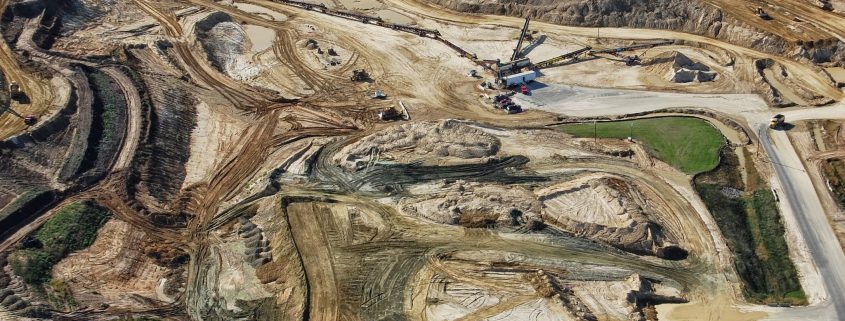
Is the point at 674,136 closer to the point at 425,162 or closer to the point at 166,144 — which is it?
the point at 425,162

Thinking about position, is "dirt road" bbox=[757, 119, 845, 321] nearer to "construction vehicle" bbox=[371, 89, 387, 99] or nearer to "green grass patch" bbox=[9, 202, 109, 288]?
"construction vehicle" bbox=[371, 89, 387, 99]

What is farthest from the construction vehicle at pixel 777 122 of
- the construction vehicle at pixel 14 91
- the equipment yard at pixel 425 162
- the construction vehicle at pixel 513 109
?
the construction vehicle at pixel 14 91

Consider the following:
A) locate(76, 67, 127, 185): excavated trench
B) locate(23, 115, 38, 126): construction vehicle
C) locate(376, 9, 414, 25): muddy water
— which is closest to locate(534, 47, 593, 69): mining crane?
locate(376, 9, 414, 25): muddy water

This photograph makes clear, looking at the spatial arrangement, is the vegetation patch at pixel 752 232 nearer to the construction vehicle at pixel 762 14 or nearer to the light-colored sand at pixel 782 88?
the light-colored sand at pixel 782 88

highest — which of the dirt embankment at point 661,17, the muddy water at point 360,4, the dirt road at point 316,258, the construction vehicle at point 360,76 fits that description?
the dirt embankment at point 661,17

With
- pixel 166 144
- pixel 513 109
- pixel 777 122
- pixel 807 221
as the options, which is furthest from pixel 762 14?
pixel 166 144

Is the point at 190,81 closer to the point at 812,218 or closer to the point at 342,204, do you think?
the point at 342,204

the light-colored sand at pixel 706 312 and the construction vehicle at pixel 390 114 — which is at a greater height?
the construction vehicle at pixel 390 114
